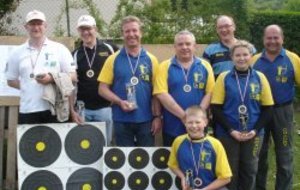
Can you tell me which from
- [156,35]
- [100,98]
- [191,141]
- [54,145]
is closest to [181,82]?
[191,141]

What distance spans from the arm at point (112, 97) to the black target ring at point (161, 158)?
22.6 inches

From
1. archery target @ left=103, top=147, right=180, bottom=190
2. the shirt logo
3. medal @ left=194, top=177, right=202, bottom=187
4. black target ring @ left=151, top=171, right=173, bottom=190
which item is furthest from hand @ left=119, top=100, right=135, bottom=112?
the shirt logo

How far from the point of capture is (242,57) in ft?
16.7

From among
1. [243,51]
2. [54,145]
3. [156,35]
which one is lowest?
[54,145]

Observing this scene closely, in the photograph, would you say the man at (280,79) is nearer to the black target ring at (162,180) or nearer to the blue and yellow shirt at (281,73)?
the blue and yellow shirt at (281,73)

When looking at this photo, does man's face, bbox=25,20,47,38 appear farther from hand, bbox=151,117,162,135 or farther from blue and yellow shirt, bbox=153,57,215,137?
hand, bbox=151,117,162,135

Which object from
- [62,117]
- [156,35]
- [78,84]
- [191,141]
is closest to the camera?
[191,141]

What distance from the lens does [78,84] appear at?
18.9ft

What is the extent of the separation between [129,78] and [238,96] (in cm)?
106

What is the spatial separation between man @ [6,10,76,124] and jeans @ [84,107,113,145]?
1.85 ft

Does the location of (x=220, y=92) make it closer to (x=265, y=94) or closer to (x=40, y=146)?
(x=265, y=94)

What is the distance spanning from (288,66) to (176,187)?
1.70m

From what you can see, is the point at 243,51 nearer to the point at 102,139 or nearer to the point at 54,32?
the point at 102,139

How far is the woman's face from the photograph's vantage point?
5.09 meters
